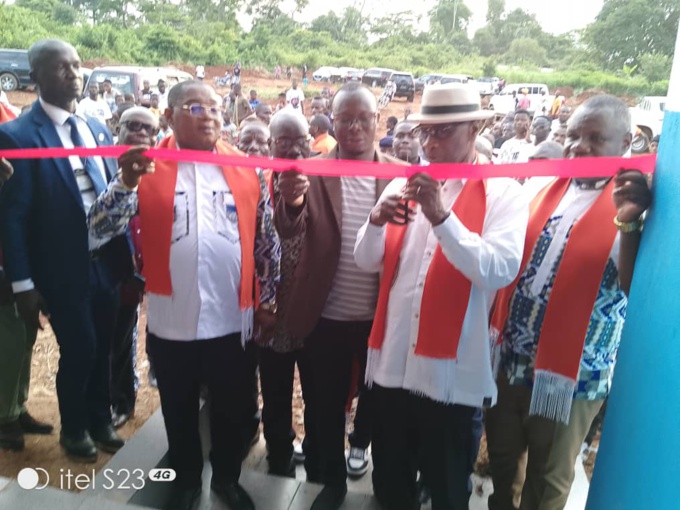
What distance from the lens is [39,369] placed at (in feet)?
13.8

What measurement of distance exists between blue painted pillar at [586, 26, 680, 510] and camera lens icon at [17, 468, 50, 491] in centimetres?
272

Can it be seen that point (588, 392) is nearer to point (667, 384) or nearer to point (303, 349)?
point (667, 384)

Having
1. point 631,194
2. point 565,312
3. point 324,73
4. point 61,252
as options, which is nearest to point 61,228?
point 61,252

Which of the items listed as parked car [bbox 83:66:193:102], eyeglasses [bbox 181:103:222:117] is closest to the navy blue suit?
eyeglasses [bbox 181:103:222:117]

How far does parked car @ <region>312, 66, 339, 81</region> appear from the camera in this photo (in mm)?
5113

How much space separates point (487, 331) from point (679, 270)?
0.69 m

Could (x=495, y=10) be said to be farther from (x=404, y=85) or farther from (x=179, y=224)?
(x=179, y=224)

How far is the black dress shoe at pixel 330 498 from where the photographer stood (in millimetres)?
2432

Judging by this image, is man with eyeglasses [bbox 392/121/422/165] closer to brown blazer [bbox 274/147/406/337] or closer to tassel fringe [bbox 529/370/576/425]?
brown blazer [bbox 274/147/406/337]

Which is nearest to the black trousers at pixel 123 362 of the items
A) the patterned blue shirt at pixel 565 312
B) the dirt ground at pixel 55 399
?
the dirt ground at pixel 55 399

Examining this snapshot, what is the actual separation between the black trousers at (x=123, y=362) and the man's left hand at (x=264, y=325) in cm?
110

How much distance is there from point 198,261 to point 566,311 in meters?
1.53

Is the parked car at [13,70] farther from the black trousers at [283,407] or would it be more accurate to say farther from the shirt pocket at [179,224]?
the black trousers at [283,407]

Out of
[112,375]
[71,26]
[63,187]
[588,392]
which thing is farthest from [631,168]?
[71,26]
